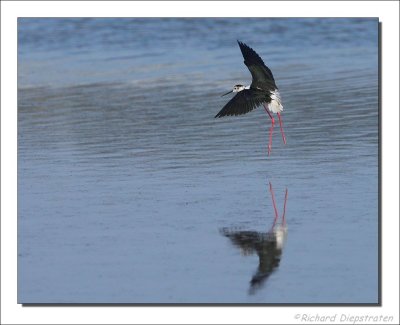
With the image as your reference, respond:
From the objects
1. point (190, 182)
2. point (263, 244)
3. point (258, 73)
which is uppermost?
point (258, 73)

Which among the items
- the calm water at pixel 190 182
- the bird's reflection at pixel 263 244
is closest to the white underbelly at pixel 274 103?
the calm water at pixel 190 182

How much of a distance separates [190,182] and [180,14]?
5.38ft

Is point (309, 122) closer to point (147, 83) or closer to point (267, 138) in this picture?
point (267, 138)

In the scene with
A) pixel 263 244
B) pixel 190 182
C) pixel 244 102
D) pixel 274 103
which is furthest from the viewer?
pixel 274 103

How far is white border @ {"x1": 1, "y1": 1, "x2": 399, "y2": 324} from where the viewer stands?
7020mm

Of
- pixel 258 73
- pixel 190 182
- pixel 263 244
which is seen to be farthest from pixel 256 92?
pixel 263 244

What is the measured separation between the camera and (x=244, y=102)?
11594mm

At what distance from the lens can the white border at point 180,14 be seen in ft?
23.0

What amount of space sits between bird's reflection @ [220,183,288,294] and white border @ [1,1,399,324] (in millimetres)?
665

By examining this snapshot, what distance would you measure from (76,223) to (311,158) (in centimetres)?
306

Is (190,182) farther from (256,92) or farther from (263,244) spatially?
(256,92)

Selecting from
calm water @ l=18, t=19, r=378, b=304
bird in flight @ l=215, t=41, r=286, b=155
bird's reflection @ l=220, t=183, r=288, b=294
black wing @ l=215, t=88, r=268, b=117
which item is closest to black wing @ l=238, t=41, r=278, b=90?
bird in flight @ l=215, t=41, r=286, b=155

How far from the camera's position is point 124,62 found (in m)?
18.8

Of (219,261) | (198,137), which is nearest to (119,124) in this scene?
(198,137)
